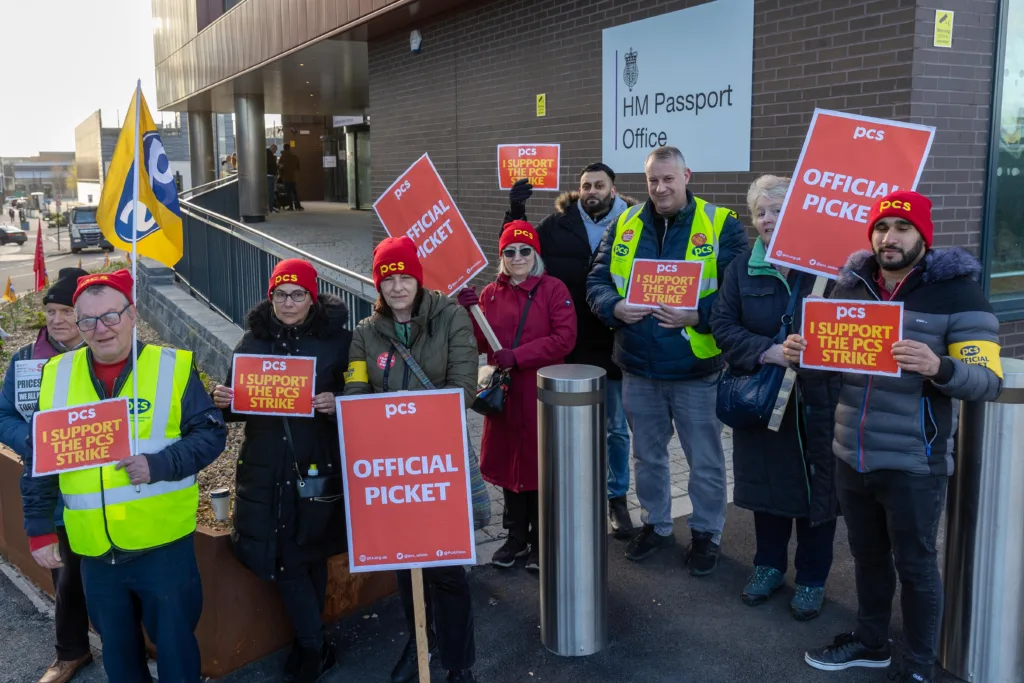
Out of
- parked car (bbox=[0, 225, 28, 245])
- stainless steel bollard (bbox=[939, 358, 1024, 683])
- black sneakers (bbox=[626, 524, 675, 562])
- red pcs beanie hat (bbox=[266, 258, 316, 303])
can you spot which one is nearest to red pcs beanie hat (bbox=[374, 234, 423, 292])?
red pcs beanie hat (bbox=[266, 258, 316, 303])

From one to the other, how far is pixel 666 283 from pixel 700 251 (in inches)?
10.1

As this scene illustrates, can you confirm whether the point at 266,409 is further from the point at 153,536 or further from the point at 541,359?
the point at 541,359

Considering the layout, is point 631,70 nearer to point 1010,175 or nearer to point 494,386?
point 1010,175

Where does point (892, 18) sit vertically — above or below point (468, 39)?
below

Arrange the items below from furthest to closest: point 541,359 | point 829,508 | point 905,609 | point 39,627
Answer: point 39,627 < point 541,359 < point 829,508 < point 905,609

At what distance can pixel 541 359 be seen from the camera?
4.54 meters

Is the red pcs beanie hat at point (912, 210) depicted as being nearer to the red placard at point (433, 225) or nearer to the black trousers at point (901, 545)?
the black trousers at point (901, 545)

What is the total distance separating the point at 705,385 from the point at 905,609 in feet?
4.90

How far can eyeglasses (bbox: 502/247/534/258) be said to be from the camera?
15.0 ft

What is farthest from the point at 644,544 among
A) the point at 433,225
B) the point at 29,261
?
the point at 29,261

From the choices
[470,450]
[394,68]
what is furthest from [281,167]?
[470,450]

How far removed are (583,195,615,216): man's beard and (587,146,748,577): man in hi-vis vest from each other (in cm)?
38

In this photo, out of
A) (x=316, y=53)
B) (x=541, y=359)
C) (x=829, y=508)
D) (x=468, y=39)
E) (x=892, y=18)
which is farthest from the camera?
(x=316, y=53)

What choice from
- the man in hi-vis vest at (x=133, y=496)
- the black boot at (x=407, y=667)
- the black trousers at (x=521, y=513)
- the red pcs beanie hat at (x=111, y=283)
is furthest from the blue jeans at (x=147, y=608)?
the black trousers at (x=521, y=513)
